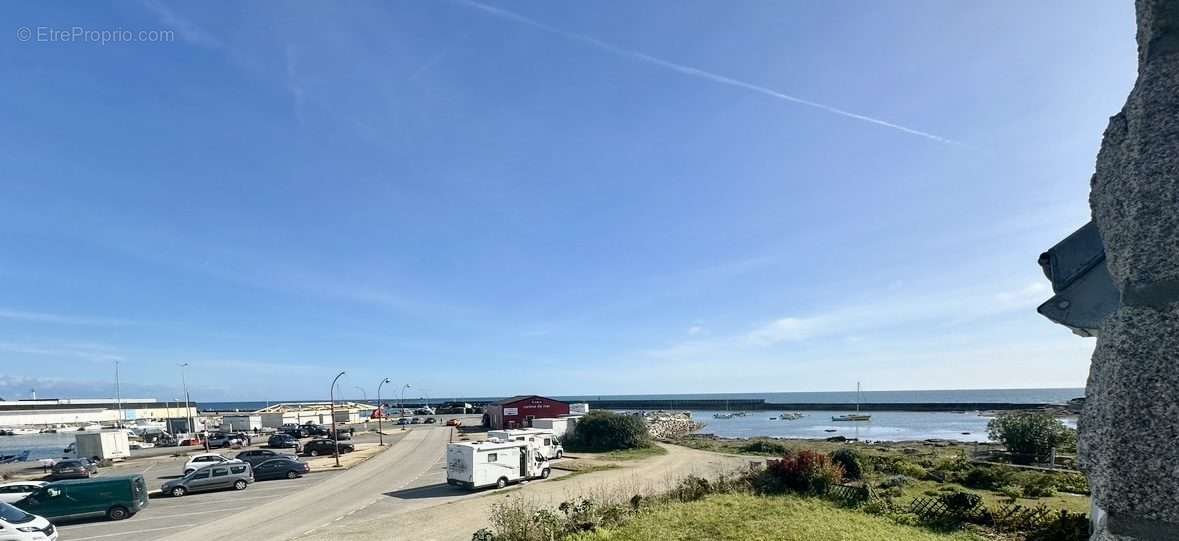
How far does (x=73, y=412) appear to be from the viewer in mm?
139750

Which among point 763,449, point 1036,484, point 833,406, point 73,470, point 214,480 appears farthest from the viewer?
point 833,406

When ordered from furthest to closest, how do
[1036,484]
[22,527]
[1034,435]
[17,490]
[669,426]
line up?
[669,426]
[1034,435]
[17,490]
[1036,484]
[22,527]

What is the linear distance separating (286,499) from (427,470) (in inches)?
400

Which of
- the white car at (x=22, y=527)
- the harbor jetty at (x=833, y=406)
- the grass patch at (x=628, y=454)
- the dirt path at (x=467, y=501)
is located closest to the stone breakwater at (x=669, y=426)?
the grass patch at (x=628, y=454)

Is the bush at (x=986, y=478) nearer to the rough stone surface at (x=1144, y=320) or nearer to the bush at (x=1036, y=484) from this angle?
the bush at (x=1036, y=484)

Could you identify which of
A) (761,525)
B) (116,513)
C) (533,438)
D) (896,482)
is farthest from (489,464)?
(896,482)

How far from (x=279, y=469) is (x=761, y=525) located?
105ft

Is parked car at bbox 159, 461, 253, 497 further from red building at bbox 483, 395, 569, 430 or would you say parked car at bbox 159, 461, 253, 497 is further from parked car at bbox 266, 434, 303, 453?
red building at bbox 483, 395, 569, 430

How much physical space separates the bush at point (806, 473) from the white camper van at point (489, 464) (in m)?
13.4

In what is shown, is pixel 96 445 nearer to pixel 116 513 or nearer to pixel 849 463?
pixel 116 513

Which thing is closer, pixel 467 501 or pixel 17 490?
pixel 467 501

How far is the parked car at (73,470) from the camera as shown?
125 ft

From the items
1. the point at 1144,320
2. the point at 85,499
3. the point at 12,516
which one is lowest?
the point at 85,499

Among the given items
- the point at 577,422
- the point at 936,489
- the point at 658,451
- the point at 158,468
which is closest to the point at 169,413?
the point at 158,468
